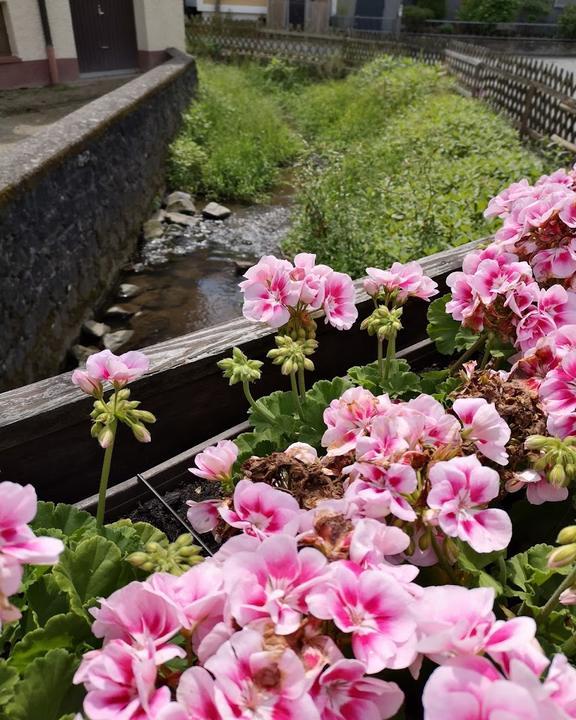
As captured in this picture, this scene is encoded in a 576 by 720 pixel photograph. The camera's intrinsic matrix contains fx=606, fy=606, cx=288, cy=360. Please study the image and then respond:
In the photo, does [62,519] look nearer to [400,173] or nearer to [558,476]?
[558,476]

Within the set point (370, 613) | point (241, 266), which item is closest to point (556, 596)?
point (370, 613)

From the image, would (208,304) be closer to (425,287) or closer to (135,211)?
(135,211)

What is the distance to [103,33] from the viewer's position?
12.9m

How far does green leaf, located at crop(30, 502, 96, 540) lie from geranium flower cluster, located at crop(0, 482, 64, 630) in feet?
1.88

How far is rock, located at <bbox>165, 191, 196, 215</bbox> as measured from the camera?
303 inches

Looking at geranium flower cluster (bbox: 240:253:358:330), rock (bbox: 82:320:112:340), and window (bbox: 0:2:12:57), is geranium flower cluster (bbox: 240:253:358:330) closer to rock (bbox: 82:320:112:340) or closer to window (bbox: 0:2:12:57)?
rock (bbox: 82:320:112:340)

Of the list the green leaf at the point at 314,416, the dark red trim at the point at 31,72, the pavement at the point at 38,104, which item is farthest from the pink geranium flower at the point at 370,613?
the dark red trim at the point at 31,72

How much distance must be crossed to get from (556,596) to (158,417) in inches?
47.9

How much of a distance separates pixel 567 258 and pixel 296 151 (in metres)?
9.10

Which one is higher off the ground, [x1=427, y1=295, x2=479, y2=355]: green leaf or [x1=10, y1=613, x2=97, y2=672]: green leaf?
[x1=10, y1=613, x2=97, y2=672]: green leaf

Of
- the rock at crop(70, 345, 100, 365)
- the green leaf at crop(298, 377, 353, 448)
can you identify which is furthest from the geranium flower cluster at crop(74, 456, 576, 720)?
the rock at crop(70, 345, 100, 365)

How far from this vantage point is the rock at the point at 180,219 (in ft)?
24.1

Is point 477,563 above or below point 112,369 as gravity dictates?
below

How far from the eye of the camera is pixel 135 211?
6.73 m
